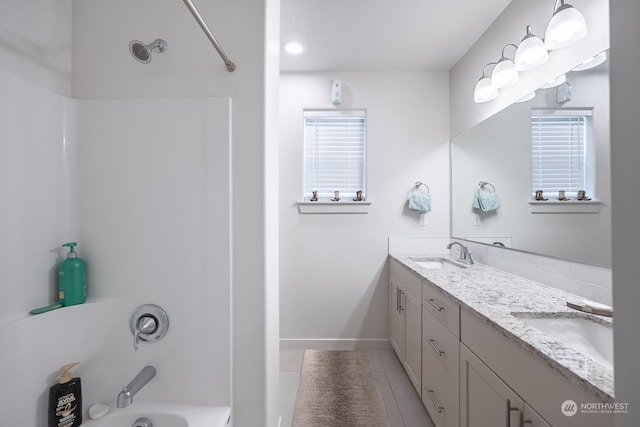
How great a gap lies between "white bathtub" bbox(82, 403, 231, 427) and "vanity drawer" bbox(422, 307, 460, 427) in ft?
3.31

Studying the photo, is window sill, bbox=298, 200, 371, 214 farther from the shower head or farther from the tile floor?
the shower head

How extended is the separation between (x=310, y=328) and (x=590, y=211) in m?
2.14

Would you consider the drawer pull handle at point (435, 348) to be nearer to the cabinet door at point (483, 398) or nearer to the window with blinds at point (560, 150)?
the cabinet door at point (483, 398)

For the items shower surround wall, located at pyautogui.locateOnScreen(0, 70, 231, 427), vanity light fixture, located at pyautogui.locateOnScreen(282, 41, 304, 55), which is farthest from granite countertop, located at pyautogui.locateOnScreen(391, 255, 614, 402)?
vanity light fixture, located at pyautogui.locateOnScreen(282, 41, 304, 55)

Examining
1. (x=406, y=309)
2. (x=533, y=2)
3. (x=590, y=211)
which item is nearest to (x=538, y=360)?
(x=590, y=211)

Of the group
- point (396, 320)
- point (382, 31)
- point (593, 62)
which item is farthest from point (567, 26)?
point (396, 320)

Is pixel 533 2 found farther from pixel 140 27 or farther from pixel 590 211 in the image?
pixel 140 27

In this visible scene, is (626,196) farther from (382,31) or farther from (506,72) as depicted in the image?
(382,31)

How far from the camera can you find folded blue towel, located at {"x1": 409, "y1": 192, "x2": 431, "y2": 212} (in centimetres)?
245

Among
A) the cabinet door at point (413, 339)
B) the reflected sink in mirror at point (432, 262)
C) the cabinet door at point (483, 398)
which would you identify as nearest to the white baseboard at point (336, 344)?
the cabinet door at point (413, 339)

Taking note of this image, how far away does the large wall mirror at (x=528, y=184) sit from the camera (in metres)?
1.15

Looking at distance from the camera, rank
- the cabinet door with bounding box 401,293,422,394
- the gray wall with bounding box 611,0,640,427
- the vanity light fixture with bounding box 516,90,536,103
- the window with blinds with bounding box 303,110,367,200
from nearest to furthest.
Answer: the gray wall with bounding box 611,0,640,427
the vanity light fixture with bounding box 516,90,536,103
the cabinet door with bounding box 401,293,422,394
the window with blinds with bounding box 303,110,367,200

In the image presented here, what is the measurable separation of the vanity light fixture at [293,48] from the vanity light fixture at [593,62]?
1772mm

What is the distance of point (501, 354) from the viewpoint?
93cm
